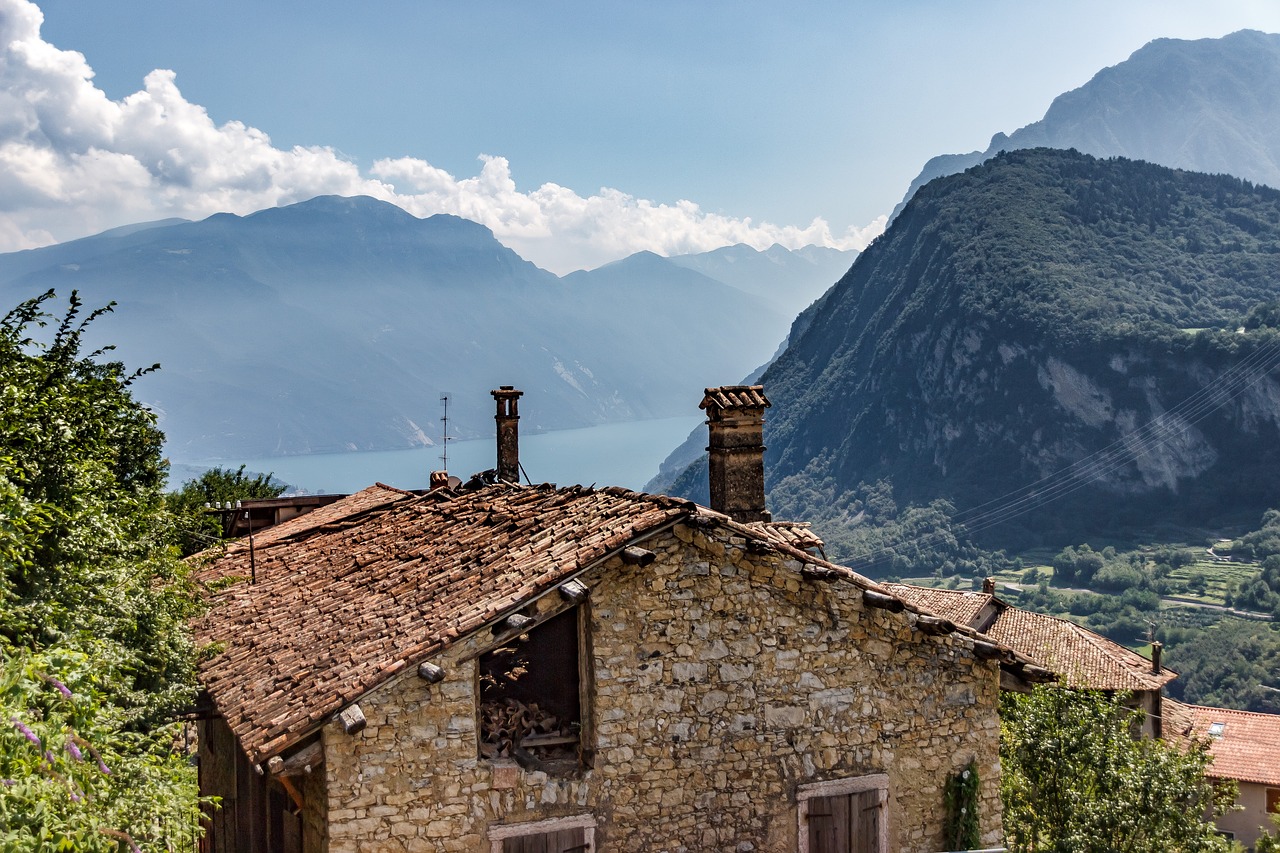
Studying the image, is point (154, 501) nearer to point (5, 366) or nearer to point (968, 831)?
point (5, 366)

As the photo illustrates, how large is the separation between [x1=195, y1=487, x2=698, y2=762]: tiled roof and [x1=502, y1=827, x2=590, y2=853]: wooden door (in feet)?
6.06

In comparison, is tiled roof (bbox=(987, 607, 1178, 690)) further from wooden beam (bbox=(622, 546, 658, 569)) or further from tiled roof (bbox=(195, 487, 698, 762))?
wooden beam (bbox=(622, 546, 658, 569))

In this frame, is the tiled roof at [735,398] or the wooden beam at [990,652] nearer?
the wooden beam at [990,652]

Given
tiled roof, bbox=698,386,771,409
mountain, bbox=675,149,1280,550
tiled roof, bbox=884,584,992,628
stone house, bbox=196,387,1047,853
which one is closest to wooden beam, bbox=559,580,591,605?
stone house, bbox=196,387,1047,853

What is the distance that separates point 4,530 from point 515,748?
4568mm

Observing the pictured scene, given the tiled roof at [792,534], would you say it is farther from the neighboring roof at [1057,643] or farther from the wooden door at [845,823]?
the neighboring roof at [1057,643]

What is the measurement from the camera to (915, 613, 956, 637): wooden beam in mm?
10062

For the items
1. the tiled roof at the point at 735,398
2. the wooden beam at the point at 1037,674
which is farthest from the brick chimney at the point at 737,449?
the wooden beam at the point at 1037,674

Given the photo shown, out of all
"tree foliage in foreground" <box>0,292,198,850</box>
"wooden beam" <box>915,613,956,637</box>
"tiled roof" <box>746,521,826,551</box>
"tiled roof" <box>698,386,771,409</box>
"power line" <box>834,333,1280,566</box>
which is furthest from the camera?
"power line" <box>834,333,1280,566</box>

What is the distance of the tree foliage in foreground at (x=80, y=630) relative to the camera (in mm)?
5141

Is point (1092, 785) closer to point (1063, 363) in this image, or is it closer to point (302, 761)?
point (302, 761)

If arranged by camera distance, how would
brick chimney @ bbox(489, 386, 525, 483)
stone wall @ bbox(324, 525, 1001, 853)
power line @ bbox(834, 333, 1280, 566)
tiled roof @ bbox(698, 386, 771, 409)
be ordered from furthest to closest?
power line @ bbox(834, 333, 1280, 566) < brick chimney @ bbox(489, 386, 525, 483) < tiled roof @ bbox(698, 386, 771, 409) < stone wall @ bbox(324, 525, 1001, 853)

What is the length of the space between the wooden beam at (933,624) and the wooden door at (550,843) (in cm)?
367

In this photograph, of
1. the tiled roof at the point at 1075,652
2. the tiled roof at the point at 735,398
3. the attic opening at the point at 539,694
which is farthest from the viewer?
the tiled roof at the point at 1075,652
